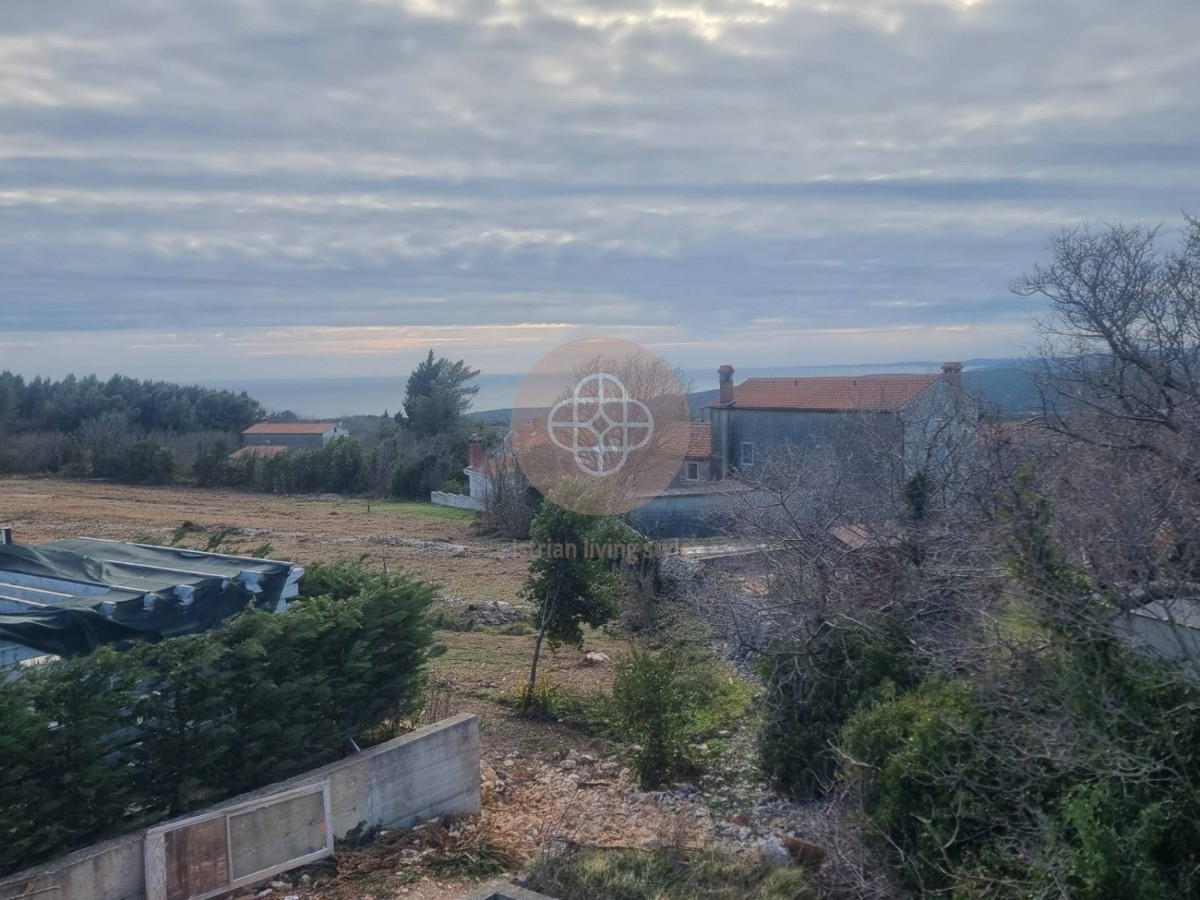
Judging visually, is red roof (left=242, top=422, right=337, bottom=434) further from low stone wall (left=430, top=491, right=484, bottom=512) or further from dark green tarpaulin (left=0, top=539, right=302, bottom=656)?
dark green tarpaulin (left=0, top=539, right=302, bottom=656)

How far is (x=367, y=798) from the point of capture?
299 inches

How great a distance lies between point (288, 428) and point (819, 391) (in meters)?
36.8

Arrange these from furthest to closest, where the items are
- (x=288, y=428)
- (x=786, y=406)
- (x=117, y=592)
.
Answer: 1. (x=288, y=428)
2. (x=786, y=406)
3. (x=117, y=592)

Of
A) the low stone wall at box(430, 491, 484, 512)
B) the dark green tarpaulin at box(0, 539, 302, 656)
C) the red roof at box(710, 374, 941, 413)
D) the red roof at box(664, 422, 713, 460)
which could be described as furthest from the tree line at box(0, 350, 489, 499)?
the dark green tarpaulin at box(0, 539, 302, 656)

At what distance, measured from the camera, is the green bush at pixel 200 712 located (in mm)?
5730

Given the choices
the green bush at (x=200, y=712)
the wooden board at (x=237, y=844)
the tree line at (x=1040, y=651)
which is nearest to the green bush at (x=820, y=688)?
the tree line at (x=1040, y=651)

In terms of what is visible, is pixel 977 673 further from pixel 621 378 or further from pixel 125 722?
pixel 621 378

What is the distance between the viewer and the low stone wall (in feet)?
120

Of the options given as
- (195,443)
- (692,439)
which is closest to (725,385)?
(692,439)

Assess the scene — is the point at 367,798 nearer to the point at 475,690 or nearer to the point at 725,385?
the point at 475,690

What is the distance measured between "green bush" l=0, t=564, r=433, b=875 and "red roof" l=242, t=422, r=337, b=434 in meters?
51.5

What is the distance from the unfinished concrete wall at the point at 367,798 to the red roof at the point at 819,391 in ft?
71.5

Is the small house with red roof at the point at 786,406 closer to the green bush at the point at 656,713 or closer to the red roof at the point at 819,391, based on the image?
the red roof at the point at 819,391

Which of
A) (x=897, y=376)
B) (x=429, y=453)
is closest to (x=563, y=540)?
(x=897, y=376)
